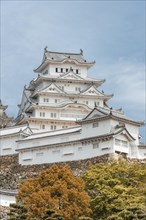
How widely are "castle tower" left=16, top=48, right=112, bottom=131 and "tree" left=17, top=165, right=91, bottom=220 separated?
20.1 metres

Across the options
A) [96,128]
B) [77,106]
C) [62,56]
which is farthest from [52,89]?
[96,128]

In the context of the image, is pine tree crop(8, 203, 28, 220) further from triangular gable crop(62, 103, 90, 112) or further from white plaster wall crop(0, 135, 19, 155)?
triangular gable crop(62, 103, 90, 112)

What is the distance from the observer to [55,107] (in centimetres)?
5362

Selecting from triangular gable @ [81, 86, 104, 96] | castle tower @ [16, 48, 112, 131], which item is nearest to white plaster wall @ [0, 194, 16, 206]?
castle tower @ [16, 48, 112, 131]

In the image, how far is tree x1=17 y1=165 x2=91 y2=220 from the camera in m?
30.6

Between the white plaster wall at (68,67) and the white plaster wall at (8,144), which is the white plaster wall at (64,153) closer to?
the white plaster wall at (8,144)

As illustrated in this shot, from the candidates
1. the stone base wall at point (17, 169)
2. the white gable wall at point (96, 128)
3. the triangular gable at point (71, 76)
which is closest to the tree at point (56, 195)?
the stone base wall at point (17, 169)

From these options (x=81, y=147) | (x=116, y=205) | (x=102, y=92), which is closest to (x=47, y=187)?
(x=116, y=205)

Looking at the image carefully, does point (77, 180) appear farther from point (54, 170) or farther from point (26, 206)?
point (26, 206)

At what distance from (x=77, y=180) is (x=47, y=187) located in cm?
197

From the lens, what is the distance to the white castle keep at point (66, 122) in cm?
4175

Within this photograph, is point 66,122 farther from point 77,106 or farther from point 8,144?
point 8,144

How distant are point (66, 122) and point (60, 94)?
3197mm

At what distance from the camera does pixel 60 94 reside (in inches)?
2165
